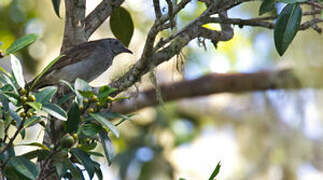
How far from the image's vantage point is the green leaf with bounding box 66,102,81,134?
7.66ft

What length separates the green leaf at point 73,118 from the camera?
234 centimetres

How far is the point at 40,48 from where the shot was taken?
8.32m

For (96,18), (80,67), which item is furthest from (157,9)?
(80,67)

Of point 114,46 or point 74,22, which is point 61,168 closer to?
point 74,22

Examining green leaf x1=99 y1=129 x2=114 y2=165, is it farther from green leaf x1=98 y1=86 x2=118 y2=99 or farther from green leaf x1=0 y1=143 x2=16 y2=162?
green leaf x1=0 y1=143 x2=16 y2=162

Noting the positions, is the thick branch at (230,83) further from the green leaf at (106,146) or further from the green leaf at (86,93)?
the green leaf at (86,93)

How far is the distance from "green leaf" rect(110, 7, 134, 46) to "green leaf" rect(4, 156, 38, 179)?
1299 millimetres

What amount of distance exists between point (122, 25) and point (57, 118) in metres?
1.14

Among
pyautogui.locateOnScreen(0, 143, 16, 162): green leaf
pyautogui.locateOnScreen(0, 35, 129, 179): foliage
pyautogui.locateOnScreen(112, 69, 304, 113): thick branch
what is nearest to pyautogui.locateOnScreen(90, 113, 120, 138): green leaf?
pyautogui.locateOnScreen(0, 35, 129, 179): foliage

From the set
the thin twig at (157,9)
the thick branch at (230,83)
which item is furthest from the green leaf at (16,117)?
the thick branch at (230,83)

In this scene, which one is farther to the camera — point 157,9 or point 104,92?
point 157,9

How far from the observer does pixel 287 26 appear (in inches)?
108

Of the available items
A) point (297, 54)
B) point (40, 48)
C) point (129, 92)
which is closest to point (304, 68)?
point (297, 54)

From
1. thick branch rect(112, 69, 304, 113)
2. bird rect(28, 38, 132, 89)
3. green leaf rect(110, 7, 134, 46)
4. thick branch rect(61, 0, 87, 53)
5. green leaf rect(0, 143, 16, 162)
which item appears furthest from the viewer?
thick branch rect(112, 69, 304, 113)
